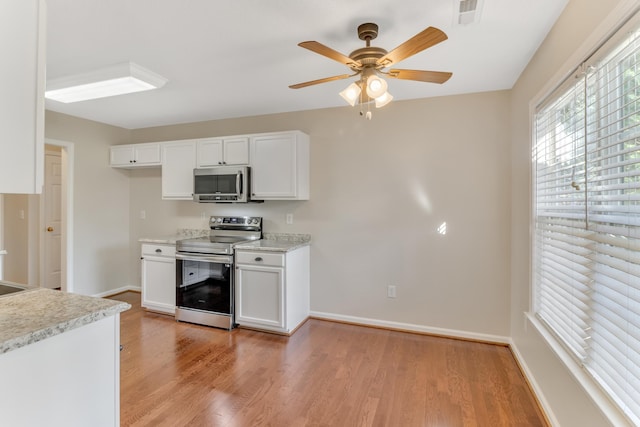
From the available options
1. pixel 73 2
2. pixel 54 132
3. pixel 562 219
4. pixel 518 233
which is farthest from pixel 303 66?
pixel 54 132

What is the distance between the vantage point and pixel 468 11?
174 cm

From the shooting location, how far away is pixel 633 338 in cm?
118

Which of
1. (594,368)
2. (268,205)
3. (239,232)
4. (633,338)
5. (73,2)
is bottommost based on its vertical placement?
(594,368)

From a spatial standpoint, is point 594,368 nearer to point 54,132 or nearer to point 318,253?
point 318,253

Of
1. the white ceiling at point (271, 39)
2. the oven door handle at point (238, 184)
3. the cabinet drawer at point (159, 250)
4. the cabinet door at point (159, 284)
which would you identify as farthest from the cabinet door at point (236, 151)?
the cabinet door at point (159, 284)

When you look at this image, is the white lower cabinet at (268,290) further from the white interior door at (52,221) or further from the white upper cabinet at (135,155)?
the white interior door at (52,221)

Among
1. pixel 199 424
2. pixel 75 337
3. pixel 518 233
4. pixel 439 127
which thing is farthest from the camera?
pixel 439 127

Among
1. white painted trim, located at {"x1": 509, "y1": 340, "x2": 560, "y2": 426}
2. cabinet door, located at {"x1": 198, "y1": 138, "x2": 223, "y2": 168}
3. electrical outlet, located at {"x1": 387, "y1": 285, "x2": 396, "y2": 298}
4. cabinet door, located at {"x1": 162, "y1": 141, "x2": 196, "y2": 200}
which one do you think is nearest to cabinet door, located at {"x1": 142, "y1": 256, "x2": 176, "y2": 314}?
cabinet door, located at {"x1": 162, "y1": 141, "x2": 196, "y2": 200}

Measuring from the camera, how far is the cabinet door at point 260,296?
10.3ft

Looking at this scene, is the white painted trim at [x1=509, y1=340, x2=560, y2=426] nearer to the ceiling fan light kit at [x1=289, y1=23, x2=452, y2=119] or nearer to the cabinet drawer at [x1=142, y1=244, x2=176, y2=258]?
the ceiling fan light kit at [x1=289, y1=23, x2=452, y2=119]

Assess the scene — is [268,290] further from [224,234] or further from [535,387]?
[535,387]

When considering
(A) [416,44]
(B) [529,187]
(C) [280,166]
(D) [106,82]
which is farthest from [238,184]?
(B) [529,187]

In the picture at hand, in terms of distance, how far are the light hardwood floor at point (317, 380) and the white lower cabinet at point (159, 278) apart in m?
0.41

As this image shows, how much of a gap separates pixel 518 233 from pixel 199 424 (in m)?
2.79
